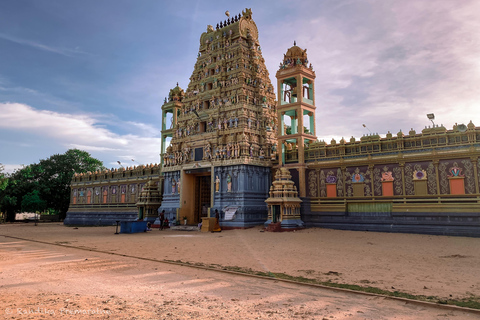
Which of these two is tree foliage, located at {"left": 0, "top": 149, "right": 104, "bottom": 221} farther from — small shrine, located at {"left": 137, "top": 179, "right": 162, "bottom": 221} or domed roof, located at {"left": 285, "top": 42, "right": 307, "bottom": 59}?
domed roof, located at {"left": 285, "top": 42, "right": 307, "bottom": 59}

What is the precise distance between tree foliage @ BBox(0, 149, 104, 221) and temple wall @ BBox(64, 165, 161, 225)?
7.69 m

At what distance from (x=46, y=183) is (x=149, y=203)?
35197 millimetres

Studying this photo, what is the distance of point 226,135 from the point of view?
34312 millimetres

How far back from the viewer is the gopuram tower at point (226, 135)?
32.2m

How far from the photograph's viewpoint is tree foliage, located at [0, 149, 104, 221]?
6218cm

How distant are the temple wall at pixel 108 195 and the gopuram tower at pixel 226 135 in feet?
28.0

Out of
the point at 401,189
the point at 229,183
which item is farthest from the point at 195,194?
the point at 401,189

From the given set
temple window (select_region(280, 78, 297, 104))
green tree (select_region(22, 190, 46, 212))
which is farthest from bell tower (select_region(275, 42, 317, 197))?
green tree (select_region(22, 190, 46, 212))

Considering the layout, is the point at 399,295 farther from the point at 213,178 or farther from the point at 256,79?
the point at 256,79

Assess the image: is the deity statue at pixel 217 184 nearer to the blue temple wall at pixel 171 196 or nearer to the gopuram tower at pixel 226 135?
the gopuram tower at pixel 226 135

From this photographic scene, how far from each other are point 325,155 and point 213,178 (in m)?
10.8

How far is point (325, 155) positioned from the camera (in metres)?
30.0

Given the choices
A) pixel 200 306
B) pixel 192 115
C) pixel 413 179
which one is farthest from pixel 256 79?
pixel 200 306

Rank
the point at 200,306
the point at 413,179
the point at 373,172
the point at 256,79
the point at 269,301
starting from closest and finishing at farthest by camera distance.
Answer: the point at 200,306
the point at 269,301
the point at 413,179
the point at 373,172
the point at 256,79
